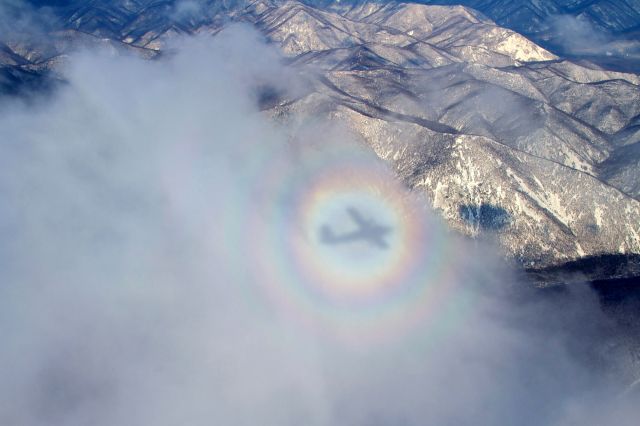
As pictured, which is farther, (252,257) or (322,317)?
(252,257)

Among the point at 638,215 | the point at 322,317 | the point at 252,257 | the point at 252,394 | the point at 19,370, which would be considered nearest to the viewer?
the point at 252,394

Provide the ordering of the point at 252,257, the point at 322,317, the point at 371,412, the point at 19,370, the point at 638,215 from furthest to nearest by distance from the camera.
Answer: the point at 252,257, the point at 638,215, the point at 322,317, the point at 19,370, the point at 371,412

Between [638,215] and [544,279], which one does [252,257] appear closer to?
[544,279]

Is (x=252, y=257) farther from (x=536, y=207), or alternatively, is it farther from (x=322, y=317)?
(x=536, y=207)

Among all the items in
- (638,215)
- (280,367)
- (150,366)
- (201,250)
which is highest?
(201,250)

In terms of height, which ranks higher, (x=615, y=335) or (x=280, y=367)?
(x=280, y=367)

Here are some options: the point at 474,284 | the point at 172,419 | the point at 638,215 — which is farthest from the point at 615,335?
the point at 172,419
